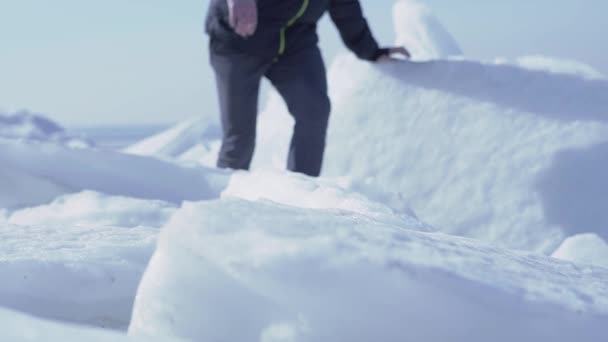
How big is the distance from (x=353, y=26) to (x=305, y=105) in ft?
2.00

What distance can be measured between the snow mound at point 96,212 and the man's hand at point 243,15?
A: 0.85m

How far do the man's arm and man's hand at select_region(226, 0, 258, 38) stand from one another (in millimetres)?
768

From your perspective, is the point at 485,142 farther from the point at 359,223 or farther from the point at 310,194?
the point at 359,223

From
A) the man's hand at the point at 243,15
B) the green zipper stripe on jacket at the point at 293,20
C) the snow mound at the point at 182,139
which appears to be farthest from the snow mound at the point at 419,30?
the snow mound at the point at 182,139

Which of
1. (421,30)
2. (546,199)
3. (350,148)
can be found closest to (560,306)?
(546,199)

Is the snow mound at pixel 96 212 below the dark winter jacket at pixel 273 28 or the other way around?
below

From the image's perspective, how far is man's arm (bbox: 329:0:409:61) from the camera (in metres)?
3.30

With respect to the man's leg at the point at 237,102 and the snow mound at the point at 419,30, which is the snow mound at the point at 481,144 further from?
the snow mound at the point at 419,30

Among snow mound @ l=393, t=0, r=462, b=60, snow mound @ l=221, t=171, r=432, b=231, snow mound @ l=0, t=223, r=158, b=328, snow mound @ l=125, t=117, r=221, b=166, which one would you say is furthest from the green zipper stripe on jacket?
snow mound @ l=125, t=117, r=221, b=166

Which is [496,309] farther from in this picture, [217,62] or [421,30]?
[421,30]

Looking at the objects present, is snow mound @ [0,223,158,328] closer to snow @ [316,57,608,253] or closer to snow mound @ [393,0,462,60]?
snow @ [316,57,608,253]

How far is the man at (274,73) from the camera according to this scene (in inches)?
112

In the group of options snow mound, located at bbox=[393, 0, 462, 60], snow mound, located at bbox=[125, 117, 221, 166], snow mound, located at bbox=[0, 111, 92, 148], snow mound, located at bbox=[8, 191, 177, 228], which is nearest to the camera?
snow mound, located at bbox=[8, 191, 177, 228]

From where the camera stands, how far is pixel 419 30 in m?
5.10
